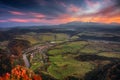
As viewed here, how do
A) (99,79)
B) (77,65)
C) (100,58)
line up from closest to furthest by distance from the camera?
(99,79), (77,65), (100,58)

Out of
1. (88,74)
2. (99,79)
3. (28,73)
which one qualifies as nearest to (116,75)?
(99,79)

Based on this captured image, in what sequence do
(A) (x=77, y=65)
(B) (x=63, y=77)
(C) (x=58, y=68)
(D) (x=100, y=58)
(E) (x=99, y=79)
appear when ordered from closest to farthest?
1. (E) (x=99, y=79)
2. (B) (x=63, y=77)
3. (C) (x=58, y=68)
4. (A) (x=77, y=65)
5. (D) (x=100, y=58)

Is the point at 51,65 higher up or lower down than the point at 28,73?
lower down

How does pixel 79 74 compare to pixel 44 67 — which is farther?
pixel 44 67

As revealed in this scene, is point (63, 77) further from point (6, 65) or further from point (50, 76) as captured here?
point (6, 65)

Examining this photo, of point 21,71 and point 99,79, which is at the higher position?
point 21,71

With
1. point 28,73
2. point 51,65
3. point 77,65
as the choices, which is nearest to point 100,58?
point 77,65

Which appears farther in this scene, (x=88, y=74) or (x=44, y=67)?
(x=44, y=67)

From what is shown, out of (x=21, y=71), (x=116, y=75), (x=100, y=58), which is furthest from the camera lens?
(x=100, y=58)

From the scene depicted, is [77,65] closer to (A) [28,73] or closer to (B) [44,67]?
(B) [44,67]
